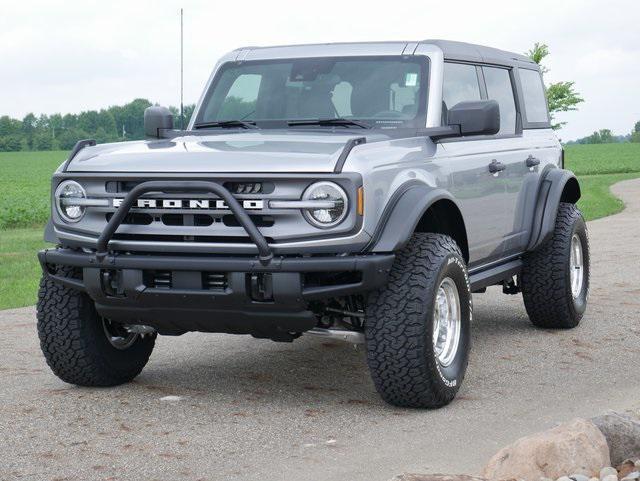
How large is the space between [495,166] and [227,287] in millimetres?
2469

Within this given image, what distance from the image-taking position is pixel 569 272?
871cm

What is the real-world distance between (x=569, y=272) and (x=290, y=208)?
358 cm

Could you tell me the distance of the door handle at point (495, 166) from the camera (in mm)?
7543

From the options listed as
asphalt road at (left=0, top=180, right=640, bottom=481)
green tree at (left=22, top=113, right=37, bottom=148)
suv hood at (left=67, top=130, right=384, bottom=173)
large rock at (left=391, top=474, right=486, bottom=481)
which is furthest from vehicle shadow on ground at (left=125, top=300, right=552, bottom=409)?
green tree at (left=22, top=113, right=37, bottom=148)

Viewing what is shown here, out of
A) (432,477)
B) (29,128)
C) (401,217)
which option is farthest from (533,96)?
(29,128)

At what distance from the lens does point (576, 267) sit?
9.24 m

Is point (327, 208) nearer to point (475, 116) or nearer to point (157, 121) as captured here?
point (475, 116)

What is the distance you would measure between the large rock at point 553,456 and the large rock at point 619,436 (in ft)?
0.35

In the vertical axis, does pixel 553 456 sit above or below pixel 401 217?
below

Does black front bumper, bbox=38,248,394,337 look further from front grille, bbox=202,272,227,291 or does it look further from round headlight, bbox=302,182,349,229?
round headlight, bbox=302,182,349,229

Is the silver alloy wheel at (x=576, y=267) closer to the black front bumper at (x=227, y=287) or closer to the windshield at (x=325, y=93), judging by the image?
the windshield at (x=325, y=93)

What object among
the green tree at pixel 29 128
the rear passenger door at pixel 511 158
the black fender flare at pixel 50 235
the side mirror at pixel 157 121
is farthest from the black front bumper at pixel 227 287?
the green tree at pixel 29 128

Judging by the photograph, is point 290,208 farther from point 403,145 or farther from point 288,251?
point 403,145

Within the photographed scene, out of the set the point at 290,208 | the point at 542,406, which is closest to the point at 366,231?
the point at 290,208
